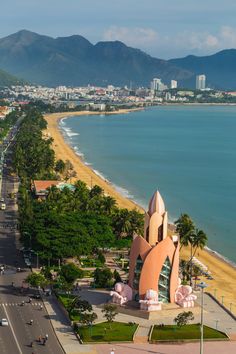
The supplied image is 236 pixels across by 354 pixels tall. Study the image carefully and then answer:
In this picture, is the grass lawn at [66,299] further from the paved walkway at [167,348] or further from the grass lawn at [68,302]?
the paved walkway at [167,348]

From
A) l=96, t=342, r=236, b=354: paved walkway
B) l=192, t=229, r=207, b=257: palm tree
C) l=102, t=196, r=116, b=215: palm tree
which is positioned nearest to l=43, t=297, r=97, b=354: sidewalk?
l=96, t=342, r=236, b=354: paved walkway

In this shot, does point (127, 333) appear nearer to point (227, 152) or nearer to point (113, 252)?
point (113, 252)

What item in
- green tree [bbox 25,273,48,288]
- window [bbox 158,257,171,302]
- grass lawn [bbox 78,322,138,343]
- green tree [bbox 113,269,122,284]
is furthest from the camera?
green tree [bbox 113,269,122,284]

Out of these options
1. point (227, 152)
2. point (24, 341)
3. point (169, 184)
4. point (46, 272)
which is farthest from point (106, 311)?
point (227, 152)

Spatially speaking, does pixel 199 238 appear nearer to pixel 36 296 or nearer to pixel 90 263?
pixel 90 263

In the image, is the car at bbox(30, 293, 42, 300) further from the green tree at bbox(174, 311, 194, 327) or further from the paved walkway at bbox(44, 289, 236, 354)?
the green tree at bbox(174, 311, 194, 327)

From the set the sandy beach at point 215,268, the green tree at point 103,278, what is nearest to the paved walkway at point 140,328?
the green tree at point 103,278

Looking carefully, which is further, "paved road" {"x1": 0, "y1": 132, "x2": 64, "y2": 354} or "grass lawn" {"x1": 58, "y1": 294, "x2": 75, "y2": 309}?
"grass lawn" {"x1": 58, "y1": 294, "x2": 75, "y2": 309}
